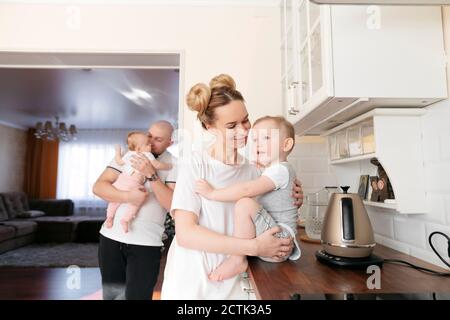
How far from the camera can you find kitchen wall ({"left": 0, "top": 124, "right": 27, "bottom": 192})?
4.04 m

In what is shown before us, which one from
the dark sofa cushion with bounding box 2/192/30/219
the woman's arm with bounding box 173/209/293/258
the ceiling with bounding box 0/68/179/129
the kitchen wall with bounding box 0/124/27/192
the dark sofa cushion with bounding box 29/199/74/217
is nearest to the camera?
the woman's arm with bounding box 173/209/293/258

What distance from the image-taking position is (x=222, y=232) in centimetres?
73

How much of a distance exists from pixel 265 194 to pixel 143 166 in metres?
0.53

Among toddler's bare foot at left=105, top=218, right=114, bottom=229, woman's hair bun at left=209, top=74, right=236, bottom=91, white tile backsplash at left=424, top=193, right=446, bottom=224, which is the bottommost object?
toddler's bare foot at left=105, top=218, right=114, bottom=229

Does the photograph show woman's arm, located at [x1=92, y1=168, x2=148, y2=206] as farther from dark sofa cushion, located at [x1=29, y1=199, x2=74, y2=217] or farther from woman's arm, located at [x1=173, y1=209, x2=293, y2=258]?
dark sofa cushion, located at [x1=29, y1=199, x2=74, y2=217]

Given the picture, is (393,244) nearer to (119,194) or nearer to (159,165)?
(159,165)

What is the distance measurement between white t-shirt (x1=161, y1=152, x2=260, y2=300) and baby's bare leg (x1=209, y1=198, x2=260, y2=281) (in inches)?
1.0

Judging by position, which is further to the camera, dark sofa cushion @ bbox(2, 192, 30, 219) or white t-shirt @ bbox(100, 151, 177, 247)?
dark sofa cushion @ bbox(2, 192, 30, 219)

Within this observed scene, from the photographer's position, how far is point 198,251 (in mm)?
729

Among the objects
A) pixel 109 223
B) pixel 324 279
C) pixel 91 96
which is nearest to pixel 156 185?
pixel 109 223

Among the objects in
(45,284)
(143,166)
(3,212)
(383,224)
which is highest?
(143,166)

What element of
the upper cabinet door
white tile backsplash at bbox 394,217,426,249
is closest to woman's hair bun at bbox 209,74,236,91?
the upper cabinet door

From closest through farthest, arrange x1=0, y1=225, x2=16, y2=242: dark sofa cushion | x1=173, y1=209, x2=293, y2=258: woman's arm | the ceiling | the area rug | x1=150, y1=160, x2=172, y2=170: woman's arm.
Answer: x1=173, y1=209, x2=293, y2=258: woman's arm, x1=150, y1=160, x2=172, y2=170: woman's arm, the ceiling, the area rug, x1=0, y1=225, x2=16, y2=242: dark sofa cushion

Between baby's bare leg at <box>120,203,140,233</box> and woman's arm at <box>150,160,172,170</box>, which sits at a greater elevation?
woman's arm at <box>150,160,172,170</box>
